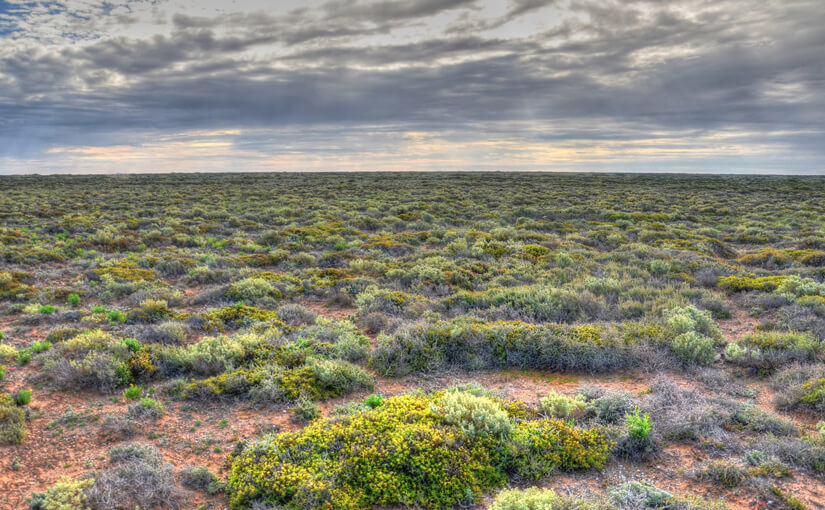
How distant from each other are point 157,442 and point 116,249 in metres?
14.7

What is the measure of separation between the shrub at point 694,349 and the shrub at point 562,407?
263 centimetres

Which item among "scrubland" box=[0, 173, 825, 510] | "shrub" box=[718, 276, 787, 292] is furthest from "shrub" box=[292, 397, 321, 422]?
"shrub" box=[718, 276, 787, 292]

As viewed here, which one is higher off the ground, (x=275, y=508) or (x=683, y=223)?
(x=683, y=223)

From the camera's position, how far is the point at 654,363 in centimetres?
721

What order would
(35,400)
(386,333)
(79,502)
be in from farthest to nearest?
(386,333)
(35,400)
(79,502)

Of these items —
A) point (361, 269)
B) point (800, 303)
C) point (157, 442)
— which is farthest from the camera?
point (361, 269)

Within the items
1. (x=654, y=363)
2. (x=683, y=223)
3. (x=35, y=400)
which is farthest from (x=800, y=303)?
(x=683, y=223)

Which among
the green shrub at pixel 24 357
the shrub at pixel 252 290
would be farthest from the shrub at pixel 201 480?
the shrub at pixel 252 290

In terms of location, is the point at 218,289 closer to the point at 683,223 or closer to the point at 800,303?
the point at 800,303

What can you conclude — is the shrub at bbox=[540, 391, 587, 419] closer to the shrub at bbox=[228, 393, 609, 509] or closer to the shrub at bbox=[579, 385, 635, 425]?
the shrub at bbox=[579, 385, 635, 425]

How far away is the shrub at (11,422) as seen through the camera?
5086 mm

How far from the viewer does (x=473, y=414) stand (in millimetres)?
5230

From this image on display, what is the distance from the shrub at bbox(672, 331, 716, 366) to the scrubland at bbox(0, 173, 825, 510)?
3cm

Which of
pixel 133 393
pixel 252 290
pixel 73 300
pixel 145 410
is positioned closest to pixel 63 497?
pixel 145 410
